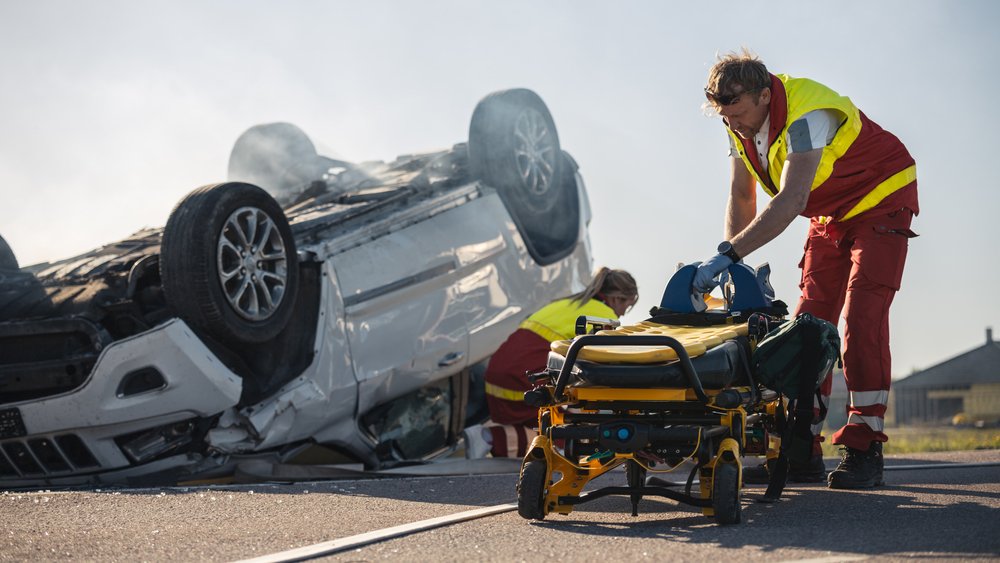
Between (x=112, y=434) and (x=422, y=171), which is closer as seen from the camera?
(x=112, y=434)

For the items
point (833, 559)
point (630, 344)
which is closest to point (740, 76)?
point (630, 344)

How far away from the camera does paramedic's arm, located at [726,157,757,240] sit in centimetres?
604

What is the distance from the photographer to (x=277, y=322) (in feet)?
20.9

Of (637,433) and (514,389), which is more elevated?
(514,389)

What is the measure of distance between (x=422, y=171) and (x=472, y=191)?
52 centimetres

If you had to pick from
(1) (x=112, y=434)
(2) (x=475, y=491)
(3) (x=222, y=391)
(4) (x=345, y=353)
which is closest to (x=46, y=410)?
(1) (x=112, y=434)

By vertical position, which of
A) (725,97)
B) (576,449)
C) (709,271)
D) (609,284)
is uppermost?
(725,97)

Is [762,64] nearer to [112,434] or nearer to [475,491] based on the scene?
[475,491]

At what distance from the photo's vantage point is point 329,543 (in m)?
3.64

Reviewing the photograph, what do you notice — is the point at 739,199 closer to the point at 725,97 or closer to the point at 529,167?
the point at 725,97

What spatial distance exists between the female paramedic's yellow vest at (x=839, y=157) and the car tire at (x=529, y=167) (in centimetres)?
301

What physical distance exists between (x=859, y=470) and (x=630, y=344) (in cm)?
184

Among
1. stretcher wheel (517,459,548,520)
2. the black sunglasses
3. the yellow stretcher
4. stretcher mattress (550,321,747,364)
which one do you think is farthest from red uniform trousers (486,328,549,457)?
stretcher wheel (517,459,548,520)

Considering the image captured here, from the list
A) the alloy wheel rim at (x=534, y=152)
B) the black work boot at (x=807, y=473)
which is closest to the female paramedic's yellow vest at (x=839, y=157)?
the black work boot at (x=807, y=473)
